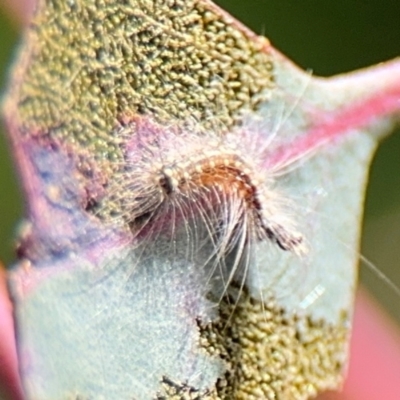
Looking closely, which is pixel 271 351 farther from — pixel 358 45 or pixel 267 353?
pixel 358 45

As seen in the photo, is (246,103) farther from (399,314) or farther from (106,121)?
(399,314)

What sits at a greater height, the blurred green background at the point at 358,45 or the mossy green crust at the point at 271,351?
the blurred green background at the point at 358,45

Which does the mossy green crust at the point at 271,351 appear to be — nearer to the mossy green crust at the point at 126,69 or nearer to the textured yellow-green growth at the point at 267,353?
the textured yellow-green growth at the point at 267,353

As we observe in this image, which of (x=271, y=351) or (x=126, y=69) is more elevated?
(x=126, y=69)

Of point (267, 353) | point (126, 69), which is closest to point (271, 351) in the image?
point (267, 353)

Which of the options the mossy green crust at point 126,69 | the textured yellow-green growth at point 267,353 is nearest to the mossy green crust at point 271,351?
the textured yellow-green growth at point 267,353

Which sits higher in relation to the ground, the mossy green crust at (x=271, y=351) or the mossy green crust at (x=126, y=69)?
the mossy green crust at (x=126, y=69)
